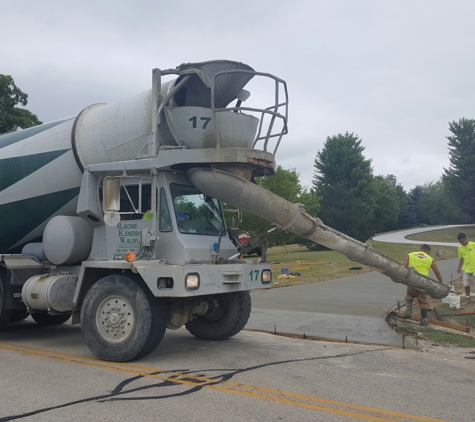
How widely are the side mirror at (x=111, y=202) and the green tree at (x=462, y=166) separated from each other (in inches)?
2501

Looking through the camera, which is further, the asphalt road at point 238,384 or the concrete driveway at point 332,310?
the concrete driveway at point 332,310

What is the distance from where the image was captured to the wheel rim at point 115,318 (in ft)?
22.7

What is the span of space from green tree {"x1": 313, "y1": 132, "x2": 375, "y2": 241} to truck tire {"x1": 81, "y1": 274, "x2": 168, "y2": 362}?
44.5m

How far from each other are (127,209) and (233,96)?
225cm

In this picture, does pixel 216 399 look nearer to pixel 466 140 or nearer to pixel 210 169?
pixel 210 169

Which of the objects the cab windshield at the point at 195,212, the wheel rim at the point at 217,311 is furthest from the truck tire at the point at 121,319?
the wheel rim at the point at 217,311

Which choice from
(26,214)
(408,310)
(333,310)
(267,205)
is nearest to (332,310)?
(333,310)

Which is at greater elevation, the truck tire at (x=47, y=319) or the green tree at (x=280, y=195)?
the green tree at (x=280, y=195)

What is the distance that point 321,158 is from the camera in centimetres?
5394

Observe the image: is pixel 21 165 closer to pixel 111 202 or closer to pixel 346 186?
pixel 111 202

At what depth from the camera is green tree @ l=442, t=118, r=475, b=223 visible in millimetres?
63656

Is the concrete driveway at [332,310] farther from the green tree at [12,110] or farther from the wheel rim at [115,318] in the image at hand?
the green tree at [12,110]

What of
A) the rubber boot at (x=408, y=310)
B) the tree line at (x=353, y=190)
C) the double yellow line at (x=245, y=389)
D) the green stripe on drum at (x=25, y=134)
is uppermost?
the tree line at (x=353, y=190)

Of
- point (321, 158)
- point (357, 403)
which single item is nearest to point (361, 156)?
point (321, 158)
